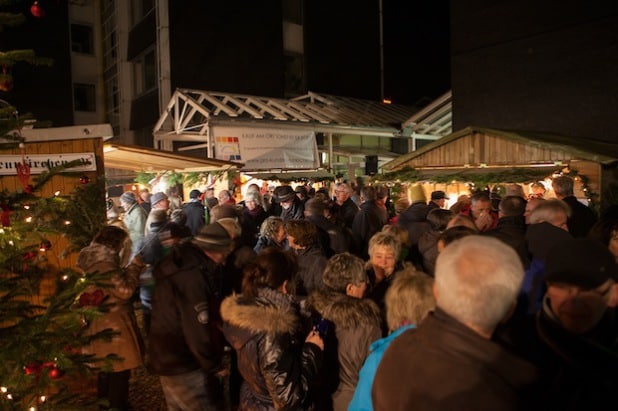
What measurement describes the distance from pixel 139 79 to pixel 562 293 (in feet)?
74.4

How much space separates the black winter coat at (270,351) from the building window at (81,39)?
25.7 meters

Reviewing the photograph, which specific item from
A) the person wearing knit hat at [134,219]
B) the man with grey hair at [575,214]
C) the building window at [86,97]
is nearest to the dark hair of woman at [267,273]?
the man with grey hair at [575,214]

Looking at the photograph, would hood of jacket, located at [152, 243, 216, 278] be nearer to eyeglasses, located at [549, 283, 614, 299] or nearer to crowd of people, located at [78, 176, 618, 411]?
crowd of people, located at [78, 176, 618, 411]

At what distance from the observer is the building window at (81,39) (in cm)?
2422

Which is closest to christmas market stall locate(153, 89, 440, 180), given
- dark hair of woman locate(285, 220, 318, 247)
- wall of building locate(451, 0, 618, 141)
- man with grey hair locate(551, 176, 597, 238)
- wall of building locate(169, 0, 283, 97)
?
wall of building locate(169, 0, 283, 97)

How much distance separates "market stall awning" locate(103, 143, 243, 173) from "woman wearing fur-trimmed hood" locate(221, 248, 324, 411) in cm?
414

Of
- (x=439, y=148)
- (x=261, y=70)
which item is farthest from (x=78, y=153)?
(x=261, y=70)

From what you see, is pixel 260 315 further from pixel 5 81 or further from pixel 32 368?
pixel 5 81

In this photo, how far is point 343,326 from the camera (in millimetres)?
3023

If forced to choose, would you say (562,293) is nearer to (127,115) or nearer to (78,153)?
(78,153)

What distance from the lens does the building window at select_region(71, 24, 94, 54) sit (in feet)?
79.5

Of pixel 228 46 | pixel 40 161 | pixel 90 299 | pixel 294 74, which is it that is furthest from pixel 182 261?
pixel 294 74

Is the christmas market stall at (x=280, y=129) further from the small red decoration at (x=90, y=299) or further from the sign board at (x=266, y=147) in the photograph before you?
the small red decoration at (x=90, y=299)

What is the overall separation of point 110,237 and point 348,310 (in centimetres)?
234
